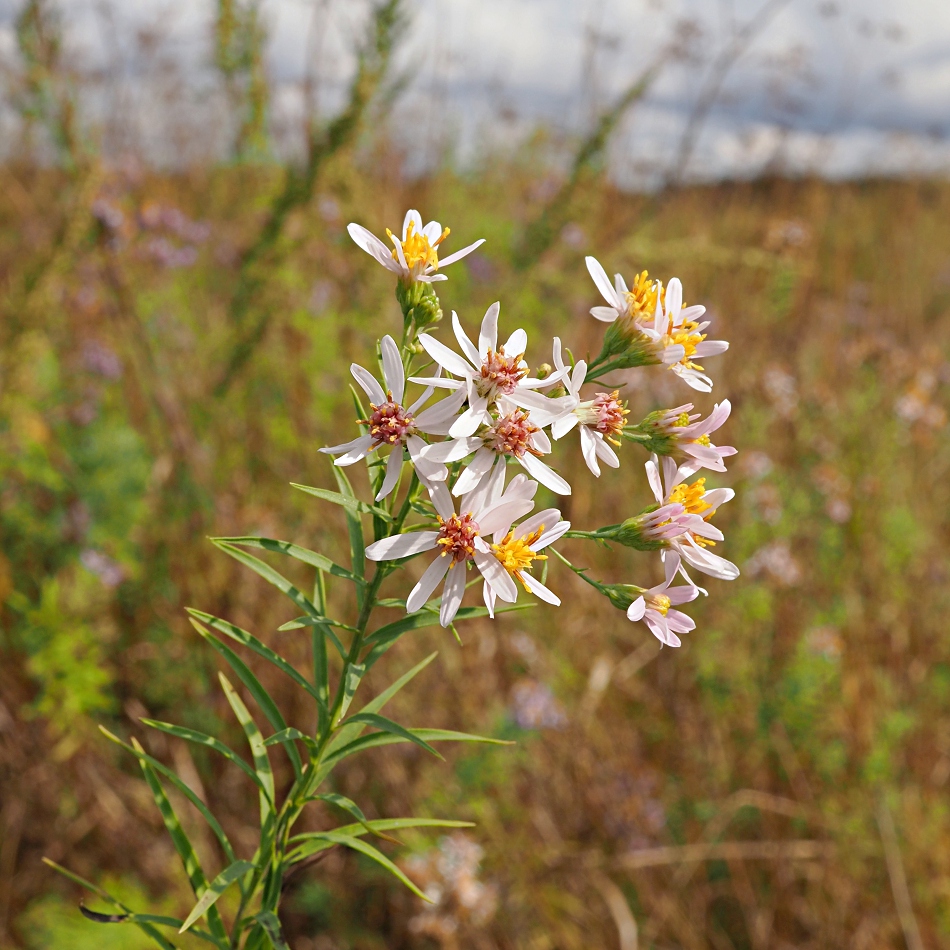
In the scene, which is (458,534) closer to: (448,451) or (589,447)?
(448,451)

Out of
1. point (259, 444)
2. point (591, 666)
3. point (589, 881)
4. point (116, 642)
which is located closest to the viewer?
point (589, 881)

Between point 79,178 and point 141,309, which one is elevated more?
point 79,178

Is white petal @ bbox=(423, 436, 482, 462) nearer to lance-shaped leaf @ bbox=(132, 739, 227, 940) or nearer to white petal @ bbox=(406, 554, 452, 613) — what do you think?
white petal @ bbox=(406, 554, 452, 613)

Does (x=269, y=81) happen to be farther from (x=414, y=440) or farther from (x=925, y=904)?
(x=925, y=904)

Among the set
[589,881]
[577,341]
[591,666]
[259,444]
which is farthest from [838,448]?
[259,444]

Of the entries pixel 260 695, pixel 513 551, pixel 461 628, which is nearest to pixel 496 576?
pixel 513 551

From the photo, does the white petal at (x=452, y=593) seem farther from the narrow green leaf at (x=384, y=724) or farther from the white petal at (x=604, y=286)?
the white petal at (x=604, y=286)

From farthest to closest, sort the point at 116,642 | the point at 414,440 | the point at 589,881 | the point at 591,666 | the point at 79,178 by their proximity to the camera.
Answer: the point at 591,666, the point at 116,642, the point at 589,881, the point at 79,178, the point at 414,440
